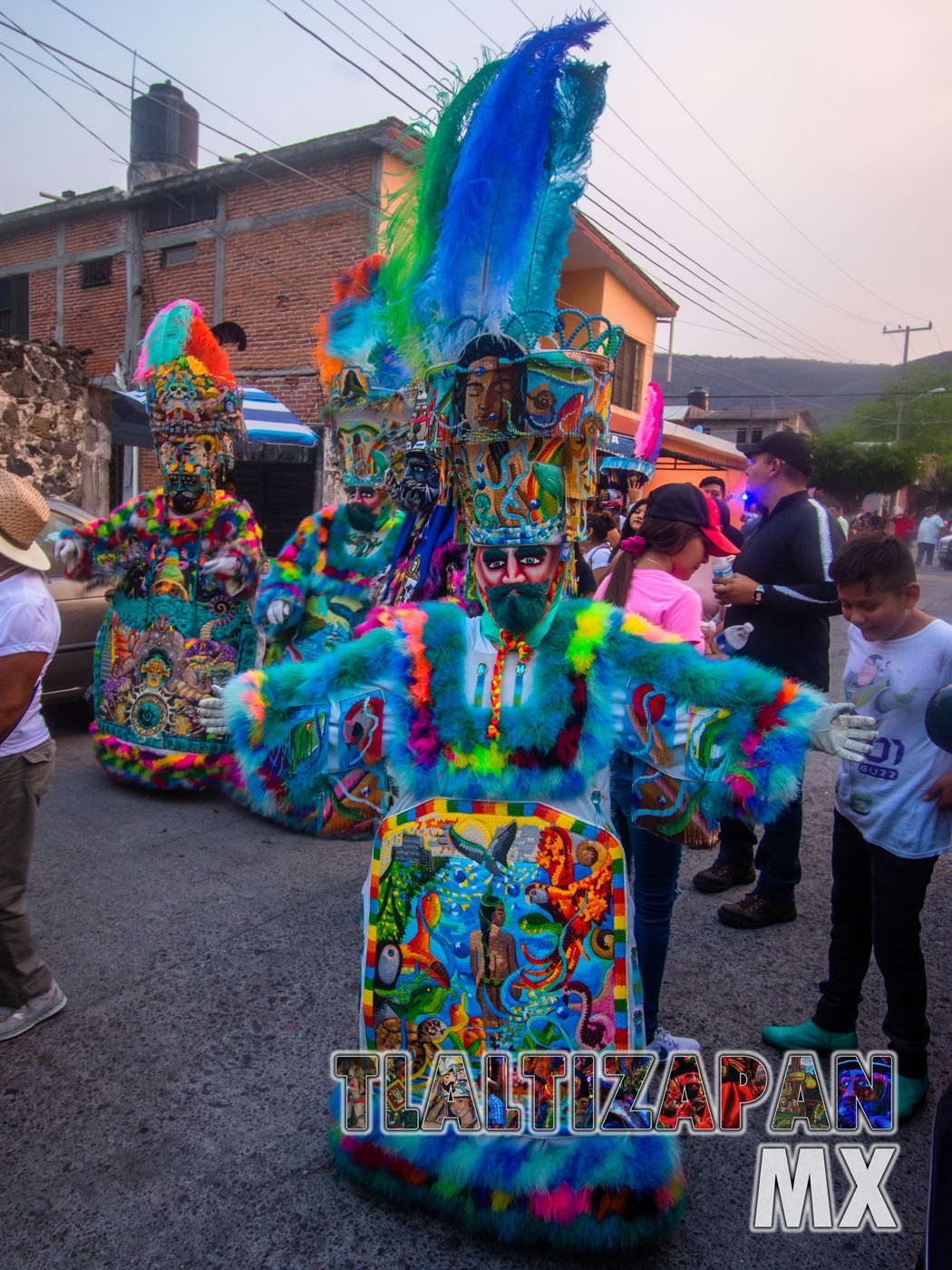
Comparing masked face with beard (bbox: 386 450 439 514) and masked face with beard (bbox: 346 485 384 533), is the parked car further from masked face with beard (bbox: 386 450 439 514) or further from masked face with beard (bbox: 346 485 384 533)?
masked face with beard (bbox: 386 450 439 514)

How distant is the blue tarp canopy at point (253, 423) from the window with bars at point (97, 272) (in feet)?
21.2

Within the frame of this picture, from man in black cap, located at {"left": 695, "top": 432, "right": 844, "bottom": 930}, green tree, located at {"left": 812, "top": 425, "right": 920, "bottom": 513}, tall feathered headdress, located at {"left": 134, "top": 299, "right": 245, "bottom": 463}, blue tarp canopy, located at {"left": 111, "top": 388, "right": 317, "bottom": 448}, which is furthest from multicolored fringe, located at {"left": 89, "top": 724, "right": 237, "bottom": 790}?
green tree, located at {"left": 812, "top": 425, "right": 920, "bottom": 513}

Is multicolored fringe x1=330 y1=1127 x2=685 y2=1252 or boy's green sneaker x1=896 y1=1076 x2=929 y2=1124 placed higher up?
multicolored fringe x1=330 y1=1127 x2=685 y2=1252

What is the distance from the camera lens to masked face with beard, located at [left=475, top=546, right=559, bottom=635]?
6.52ft

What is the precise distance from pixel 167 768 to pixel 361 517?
179 cm

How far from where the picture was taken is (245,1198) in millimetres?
2127

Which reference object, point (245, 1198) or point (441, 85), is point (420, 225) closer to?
point (441, 85)

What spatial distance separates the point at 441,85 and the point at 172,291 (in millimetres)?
15366

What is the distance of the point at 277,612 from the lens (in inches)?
187

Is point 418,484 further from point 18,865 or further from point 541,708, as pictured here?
point 18,865

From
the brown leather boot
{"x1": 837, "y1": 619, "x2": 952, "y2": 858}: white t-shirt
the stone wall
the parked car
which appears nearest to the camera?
{"x1": 837, "y1": 619, "x2": 952, "y2": 858}: white t-shirt

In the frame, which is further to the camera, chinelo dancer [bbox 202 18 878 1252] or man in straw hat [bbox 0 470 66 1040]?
man in straw hat [bbox 0 470 66 1040]

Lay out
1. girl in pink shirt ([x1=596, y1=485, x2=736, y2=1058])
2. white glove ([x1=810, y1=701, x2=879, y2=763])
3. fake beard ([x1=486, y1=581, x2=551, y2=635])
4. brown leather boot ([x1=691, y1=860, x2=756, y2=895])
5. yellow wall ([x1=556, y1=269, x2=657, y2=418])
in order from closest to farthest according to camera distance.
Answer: white glove ([x1=810, y1=701, x2=879, y2=763])
fake beard ([x1=486, y1=581, x2=551, y2=635])
girl in pink shirt ([x1=596, y1=485, x2=736, y2=1058])
brown leather boot ([x1=691, y1=860, x2=756, y2=895])
yellow wall ([x1=556, y1=269, x2=657, y2=418])

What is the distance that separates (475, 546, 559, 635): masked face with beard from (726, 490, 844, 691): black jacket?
1828 millimetres
